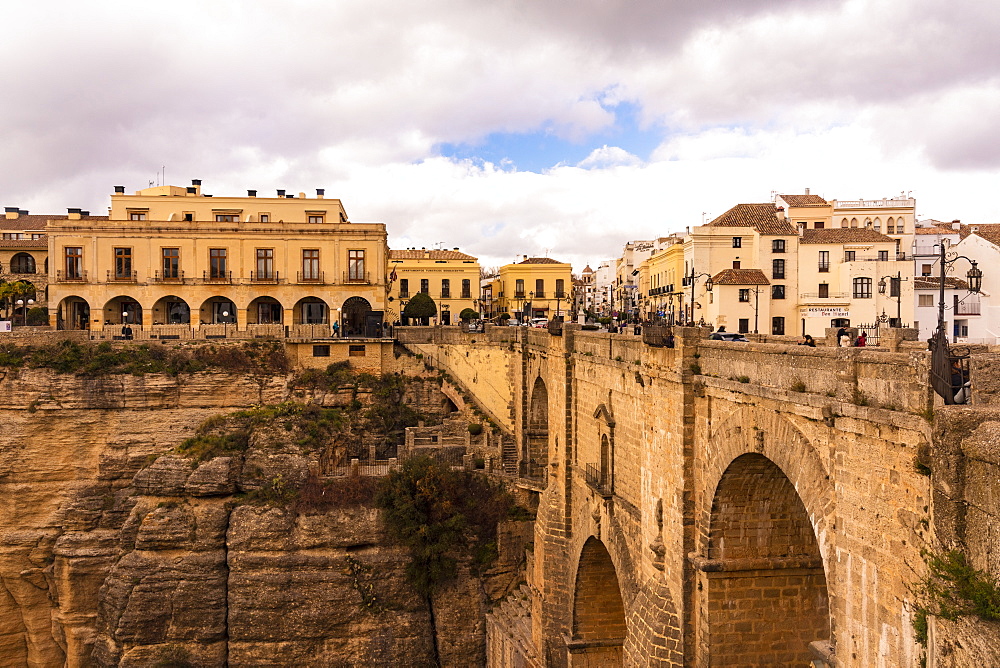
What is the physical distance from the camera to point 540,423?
27.1 meters

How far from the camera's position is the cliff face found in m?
24.8

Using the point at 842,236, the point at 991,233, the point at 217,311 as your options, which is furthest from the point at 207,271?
the point at 991,233

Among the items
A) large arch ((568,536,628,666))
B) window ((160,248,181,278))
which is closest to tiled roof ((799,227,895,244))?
large arch ((568,536,628,666))

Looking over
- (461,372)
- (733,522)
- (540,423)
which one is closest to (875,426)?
(733,522)

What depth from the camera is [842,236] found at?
1328 inches

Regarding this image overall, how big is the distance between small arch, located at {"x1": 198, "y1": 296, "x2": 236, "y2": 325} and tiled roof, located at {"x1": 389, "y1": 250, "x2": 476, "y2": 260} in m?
18.0

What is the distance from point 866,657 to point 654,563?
569cm

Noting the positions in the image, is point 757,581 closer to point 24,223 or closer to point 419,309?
point 419,309

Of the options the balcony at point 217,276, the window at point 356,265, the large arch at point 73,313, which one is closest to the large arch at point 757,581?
the window at point 356,265

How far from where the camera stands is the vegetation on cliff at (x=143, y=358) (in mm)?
32469

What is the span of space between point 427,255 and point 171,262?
21.7 metres

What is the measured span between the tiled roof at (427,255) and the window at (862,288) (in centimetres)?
2840

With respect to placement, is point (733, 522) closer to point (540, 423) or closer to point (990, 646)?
point (990, 646)

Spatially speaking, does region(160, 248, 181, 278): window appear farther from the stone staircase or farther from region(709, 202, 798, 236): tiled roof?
region(709, 202, 798, 236): tiled roof
